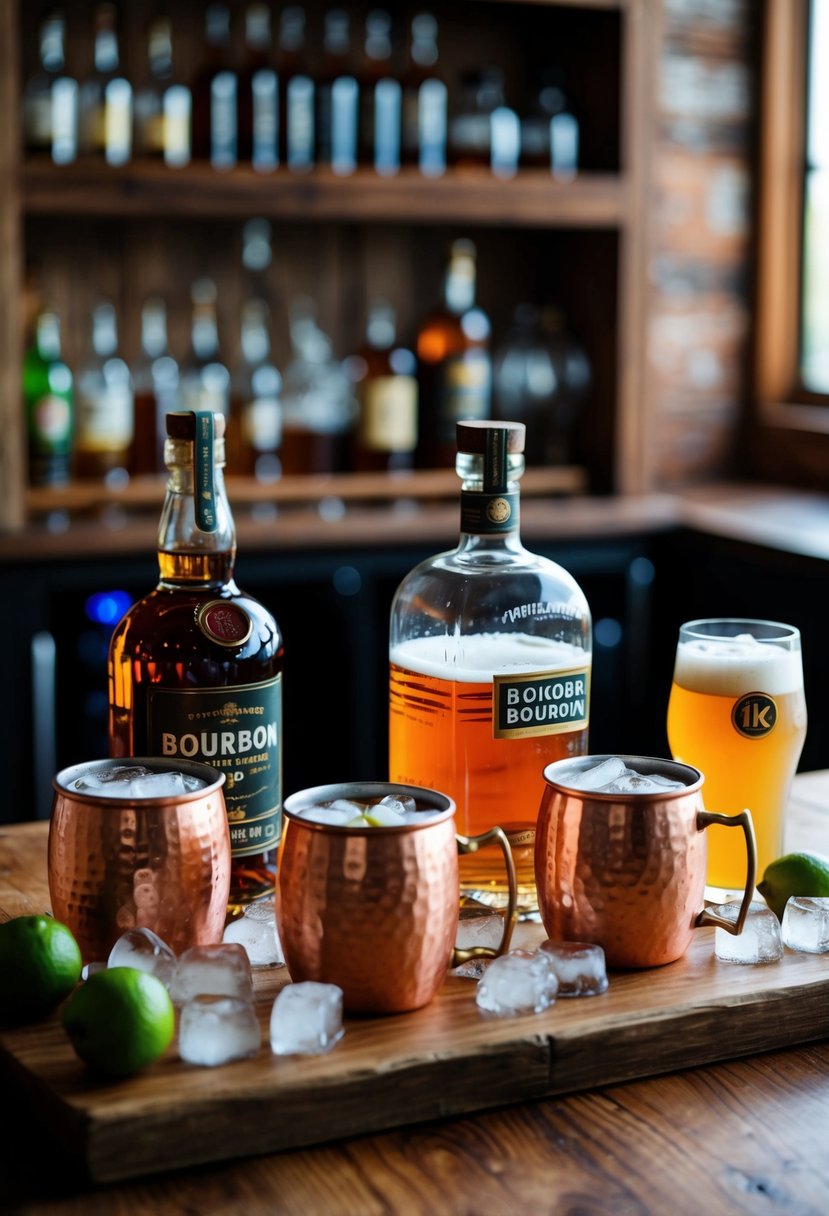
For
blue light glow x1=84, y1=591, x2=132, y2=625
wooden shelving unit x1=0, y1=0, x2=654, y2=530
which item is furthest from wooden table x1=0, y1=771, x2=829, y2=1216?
wooden shelving unit x1=0, y1=0, x2=654, y2=530

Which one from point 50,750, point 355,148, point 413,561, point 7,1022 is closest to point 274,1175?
point 7,1022

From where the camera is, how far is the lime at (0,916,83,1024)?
803mm

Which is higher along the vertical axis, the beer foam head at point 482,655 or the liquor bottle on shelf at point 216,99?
the liquor bottle on shelf at point 216,99

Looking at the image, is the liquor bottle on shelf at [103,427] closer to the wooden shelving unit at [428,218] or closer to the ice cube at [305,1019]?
the wooden shelving unit at [428,218]

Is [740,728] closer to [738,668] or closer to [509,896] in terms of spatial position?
[738,668]

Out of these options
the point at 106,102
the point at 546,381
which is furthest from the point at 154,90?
the point at 546,381

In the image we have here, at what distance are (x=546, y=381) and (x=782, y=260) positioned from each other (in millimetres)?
644

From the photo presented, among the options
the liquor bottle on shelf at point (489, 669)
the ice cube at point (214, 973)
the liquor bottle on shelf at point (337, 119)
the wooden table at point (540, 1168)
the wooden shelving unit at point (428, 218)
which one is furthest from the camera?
the liquor bottle on shelf at point (337, 119)

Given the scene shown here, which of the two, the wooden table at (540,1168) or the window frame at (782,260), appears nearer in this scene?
the wooden table at (540,1168)

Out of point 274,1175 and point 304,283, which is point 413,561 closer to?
point 304,283

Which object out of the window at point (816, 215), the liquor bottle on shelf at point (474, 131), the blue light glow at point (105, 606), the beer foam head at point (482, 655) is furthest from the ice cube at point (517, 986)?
the window at point (816, 215)

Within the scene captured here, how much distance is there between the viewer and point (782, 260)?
3.27 metres

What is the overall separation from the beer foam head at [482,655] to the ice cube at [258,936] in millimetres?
195

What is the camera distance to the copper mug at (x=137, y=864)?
2.73 feet
